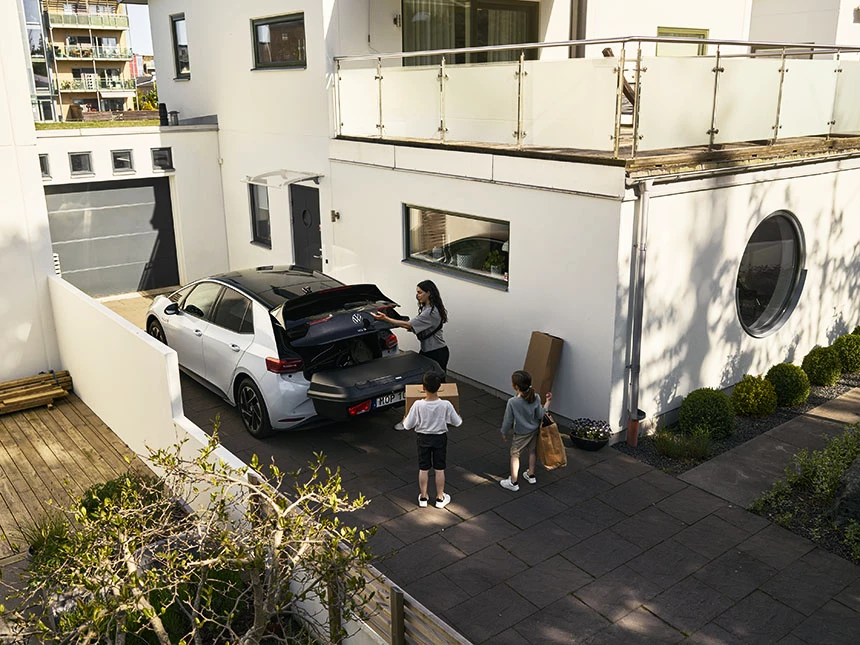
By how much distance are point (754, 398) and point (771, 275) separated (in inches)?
74.9

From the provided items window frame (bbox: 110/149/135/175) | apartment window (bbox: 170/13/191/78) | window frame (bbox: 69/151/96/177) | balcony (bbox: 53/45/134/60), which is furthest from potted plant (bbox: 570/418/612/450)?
balcony (bbox: 53/45/134/60)

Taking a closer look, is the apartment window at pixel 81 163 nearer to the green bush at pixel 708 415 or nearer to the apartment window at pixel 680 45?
the apartment window at pixel 680 45

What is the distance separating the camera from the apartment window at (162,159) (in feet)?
49.1

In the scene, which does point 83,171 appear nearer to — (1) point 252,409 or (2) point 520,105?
(1) point 252,409

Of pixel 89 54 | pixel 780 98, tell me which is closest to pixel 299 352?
pixel 780 98

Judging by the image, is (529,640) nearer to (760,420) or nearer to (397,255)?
(760,420)

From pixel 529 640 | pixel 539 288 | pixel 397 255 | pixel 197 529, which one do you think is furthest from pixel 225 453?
pixel 397 255

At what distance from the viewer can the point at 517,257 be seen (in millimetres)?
9414

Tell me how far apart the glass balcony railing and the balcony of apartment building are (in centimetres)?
1

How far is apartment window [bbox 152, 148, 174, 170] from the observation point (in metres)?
15.0

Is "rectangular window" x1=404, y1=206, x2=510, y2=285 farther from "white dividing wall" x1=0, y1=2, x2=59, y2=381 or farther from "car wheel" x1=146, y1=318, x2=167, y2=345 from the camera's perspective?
"white dividing wall" x1=0, y1=2, x2=59, y2=381

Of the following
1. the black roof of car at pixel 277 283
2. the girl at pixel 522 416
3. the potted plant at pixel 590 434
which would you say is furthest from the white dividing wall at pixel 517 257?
the black roof of car at pixel 277 283

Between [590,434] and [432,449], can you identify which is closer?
[432,449]

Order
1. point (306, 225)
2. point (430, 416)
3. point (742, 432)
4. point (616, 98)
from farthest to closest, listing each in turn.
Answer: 1. point (306, 225)
2. point (742, 432)
3. point (616, 98)
4. point (430, 416)
